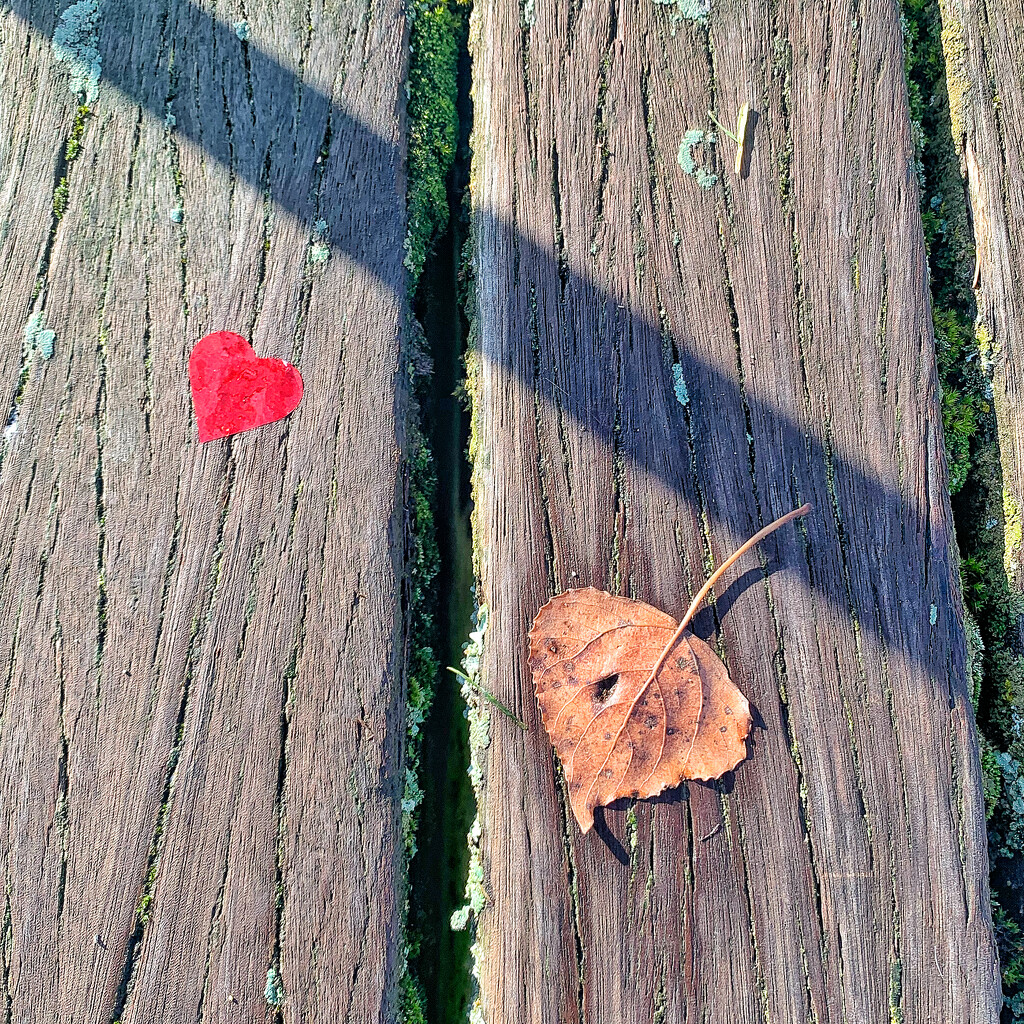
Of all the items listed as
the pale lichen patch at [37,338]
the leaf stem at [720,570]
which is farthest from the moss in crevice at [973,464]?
the pale lichen patch at [37,338]

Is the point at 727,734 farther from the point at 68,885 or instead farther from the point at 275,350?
the point at 68,885

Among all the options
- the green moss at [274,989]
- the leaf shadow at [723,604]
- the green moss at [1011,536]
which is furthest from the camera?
the green moss at [1011,536]

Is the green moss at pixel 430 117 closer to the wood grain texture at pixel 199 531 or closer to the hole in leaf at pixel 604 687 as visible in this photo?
the wood grain texture at pixel 199 531

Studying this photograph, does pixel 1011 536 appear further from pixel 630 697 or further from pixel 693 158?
pixel 693 158

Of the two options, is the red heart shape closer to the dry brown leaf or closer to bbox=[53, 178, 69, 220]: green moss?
bbox=[53, 178, 69, 220]: green moss

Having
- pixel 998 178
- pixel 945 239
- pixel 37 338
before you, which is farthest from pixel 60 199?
pixel 998 178

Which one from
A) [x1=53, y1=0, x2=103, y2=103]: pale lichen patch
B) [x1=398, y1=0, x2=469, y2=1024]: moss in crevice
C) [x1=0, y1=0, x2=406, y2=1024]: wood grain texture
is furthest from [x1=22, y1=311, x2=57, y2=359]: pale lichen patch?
[x1=398, y1=0, x2=469, y2=1024]: moss in crevice
